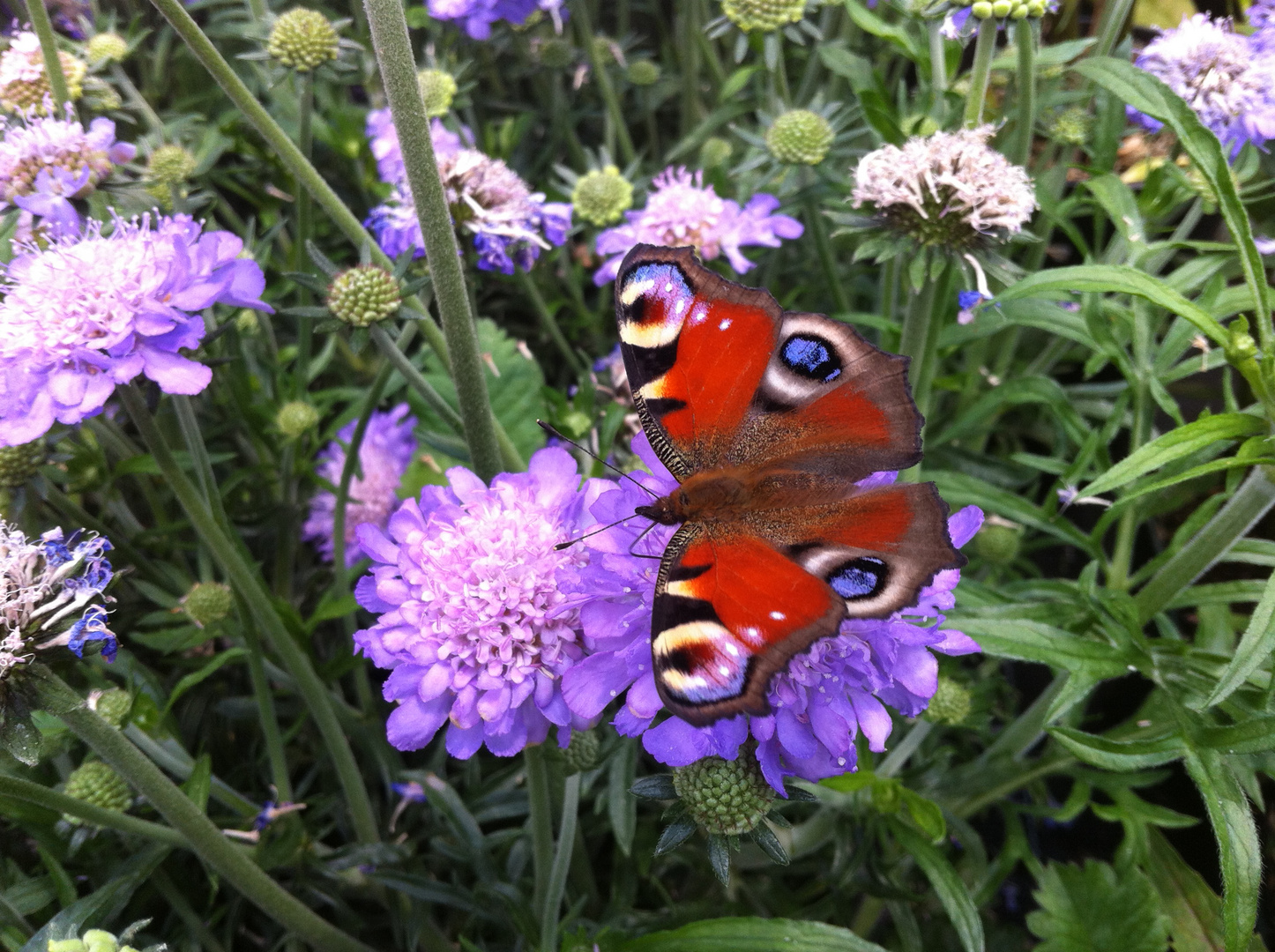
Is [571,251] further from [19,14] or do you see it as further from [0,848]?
[0,848]

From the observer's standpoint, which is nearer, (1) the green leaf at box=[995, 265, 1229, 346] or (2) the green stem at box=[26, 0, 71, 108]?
(1) the green leaf at box=[995, 265, 1229, 346]

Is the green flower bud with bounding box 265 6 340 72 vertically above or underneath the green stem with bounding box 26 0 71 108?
underneath

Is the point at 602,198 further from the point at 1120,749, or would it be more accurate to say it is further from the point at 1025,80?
the point at 1120,749

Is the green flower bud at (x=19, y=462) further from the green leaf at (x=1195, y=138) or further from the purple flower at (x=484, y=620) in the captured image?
the green leaf at (x=1195, y=138)

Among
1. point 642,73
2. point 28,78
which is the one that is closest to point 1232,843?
point 642,73

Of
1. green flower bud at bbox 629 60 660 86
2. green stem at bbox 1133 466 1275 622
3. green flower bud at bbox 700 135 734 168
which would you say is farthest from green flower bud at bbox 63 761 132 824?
green flower bud at bbox 629 60 660 86

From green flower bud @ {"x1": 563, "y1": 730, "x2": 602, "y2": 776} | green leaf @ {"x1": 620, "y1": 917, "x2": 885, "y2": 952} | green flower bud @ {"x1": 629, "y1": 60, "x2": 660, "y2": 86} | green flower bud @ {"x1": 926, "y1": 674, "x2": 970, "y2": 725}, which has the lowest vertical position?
green leaf @ {"x1": 620, "y1": 917, "x2": 885, "y2": 952}

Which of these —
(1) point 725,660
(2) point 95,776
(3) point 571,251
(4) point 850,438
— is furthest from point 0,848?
(3) point 571,251

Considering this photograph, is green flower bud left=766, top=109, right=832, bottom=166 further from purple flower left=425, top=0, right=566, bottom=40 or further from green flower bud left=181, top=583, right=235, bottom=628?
green flower bud left=181, top=583, right=235, bottom=628
